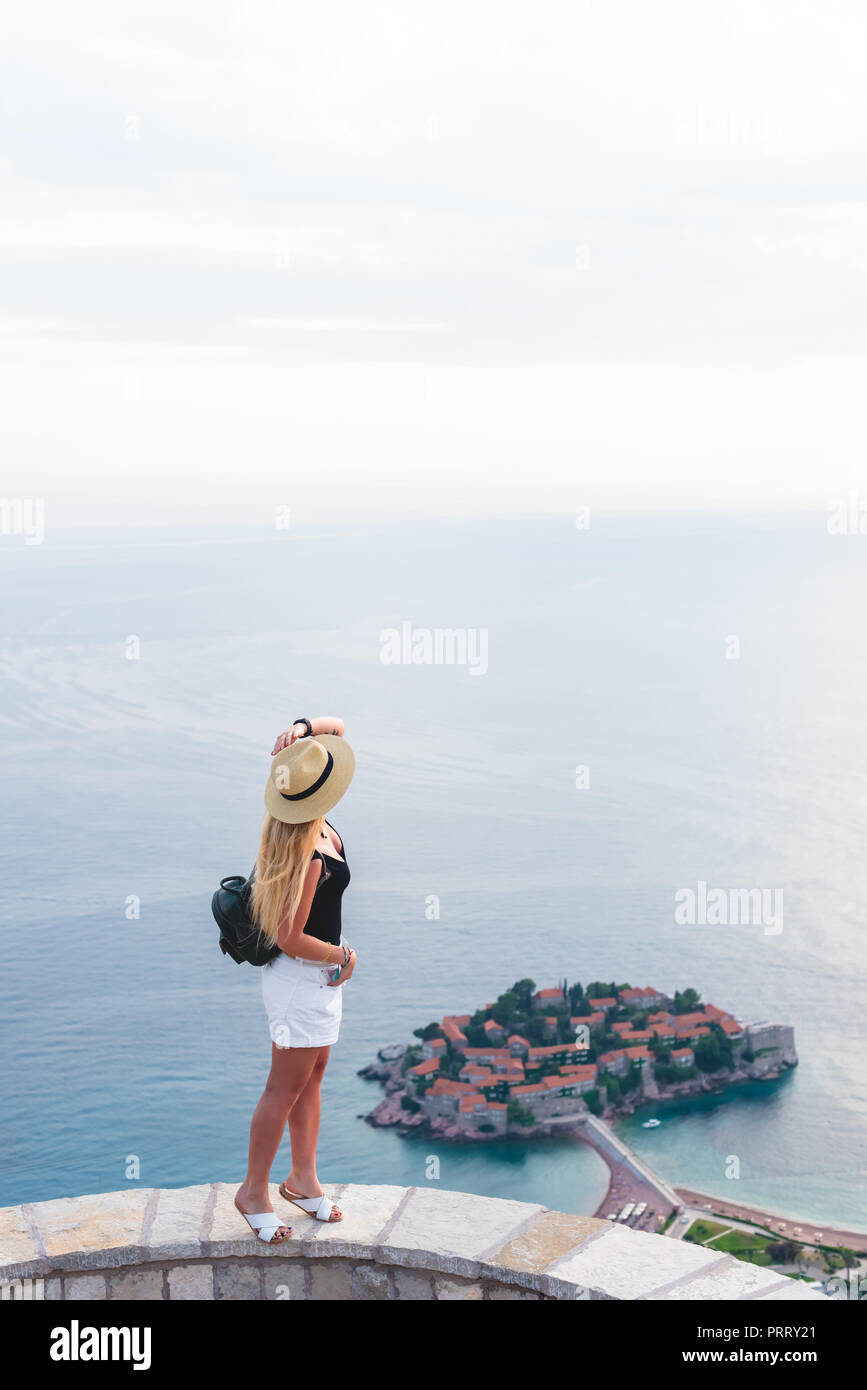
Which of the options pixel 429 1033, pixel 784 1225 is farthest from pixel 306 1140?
pixel 429 1033

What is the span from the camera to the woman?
9.96 feet

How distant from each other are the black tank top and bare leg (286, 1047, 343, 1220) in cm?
39

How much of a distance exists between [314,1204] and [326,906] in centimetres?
86

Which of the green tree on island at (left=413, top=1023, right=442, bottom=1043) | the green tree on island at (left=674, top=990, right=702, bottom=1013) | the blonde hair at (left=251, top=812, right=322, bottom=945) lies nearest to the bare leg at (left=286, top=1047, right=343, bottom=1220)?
the blonde hair at (left=251, top=812, right=322, bottom=945)

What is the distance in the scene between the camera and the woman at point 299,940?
3035 mm

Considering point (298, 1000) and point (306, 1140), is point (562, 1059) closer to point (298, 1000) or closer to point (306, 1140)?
point (306, 1140)

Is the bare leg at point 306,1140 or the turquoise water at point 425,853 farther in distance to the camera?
the turquoise water at point 425,853

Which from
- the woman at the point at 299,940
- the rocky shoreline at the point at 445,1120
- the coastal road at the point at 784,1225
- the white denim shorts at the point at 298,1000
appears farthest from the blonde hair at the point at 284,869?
the rocky shoreline at the point at 445,1120

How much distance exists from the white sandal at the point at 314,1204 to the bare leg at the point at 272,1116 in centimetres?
8

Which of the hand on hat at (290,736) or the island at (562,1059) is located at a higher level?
the hand on hat at (290,736)

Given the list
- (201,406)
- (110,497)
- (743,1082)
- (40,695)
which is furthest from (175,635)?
(110,497)

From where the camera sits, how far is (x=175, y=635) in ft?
284

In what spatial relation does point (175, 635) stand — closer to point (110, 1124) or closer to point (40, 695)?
point (40, 695)

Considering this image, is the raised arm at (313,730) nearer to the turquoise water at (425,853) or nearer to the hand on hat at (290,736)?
the hand on hat at (290,736)
